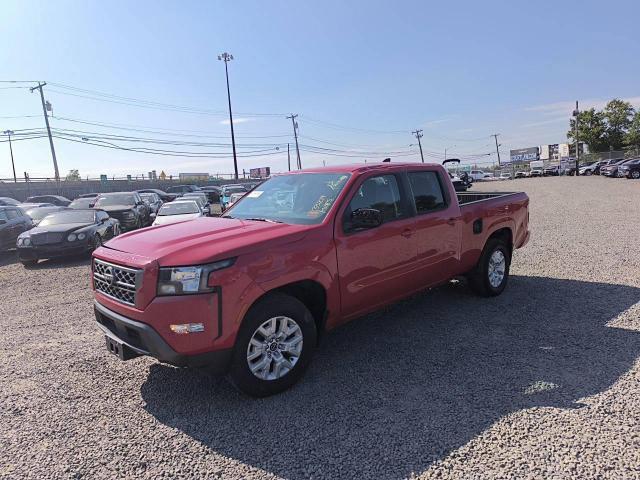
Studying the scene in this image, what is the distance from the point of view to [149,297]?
326 cm

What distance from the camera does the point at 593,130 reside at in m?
76.5

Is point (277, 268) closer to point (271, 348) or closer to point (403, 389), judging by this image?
point (271, 348)

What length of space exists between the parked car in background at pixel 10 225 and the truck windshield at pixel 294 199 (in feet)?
34.6

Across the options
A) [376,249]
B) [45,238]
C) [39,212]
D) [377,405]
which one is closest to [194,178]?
[39,212]

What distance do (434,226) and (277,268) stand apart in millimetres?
2194

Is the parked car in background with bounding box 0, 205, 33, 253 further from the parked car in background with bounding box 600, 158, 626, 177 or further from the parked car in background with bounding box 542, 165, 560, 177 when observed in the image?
the parked car in background with bounding box 542, 165, 560, 177

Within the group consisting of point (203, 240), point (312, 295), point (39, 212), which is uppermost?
point (39, 212)

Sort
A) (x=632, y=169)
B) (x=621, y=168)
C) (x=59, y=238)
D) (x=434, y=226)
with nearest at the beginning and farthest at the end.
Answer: (x=434, y=226)
(x=59, y=238)
(x=632, y=169)
(x=621, y=168)

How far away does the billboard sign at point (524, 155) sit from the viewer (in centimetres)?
10766

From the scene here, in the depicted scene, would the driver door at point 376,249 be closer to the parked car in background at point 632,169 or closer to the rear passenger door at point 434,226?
the rear passenger door at point 434,226

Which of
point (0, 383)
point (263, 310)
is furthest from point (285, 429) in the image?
point (0, 383)

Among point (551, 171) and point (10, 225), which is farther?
point (551, 171)

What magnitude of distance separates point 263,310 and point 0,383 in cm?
273

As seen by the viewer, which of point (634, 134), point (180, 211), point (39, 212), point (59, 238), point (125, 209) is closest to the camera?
point (59, 238)
